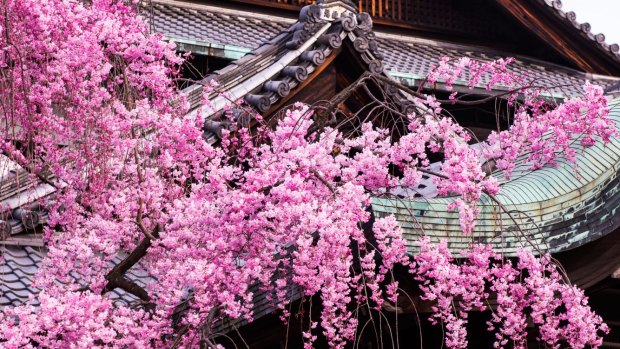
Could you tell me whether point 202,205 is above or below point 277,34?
below

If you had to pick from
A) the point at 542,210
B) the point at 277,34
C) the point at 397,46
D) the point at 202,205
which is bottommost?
the point at 202,205

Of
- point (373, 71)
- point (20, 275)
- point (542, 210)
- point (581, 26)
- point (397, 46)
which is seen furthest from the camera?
point (397, 46)

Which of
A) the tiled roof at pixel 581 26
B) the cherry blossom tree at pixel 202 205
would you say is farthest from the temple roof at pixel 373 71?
the tiled roof at pixel 581 26

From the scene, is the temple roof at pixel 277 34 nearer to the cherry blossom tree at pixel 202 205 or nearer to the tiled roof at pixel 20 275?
the tiled roof at pixel 20 275

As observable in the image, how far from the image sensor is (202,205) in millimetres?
5109

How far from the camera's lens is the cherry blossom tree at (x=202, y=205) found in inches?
194

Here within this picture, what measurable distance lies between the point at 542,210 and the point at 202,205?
2.07m

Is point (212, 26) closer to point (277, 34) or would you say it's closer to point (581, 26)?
point (277, 34)

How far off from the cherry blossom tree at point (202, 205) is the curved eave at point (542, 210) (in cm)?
12

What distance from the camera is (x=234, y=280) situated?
495 centimetres

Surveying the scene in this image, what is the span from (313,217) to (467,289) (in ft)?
3.59

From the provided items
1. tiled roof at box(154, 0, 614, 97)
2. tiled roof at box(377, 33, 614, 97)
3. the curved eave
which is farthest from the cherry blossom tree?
tiled roof at box(377, 33, 614, 97)

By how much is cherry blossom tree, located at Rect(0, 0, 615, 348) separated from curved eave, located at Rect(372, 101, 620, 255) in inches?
4.7

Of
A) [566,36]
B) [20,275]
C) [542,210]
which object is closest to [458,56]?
[566,36]
